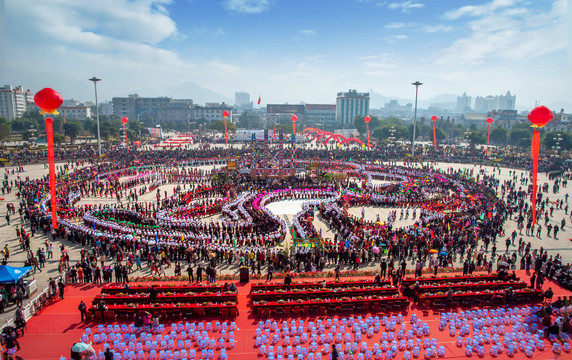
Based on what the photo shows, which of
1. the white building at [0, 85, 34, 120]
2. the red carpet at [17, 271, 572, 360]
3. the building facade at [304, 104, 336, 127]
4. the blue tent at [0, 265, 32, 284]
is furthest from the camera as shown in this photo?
the building facade at [304, 104, 336, 127]

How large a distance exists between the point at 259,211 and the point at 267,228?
3.75 meters

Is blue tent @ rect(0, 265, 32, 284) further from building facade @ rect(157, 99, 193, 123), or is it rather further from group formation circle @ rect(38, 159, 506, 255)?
building facade @ rect(157, 99, 193, 123)

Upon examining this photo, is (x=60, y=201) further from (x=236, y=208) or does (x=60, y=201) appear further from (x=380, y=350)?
(x=380, y=350)

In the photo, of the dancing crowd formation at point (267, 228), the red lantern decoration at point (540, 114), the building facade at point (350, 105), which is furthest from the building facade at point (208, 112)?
the red lantern decoration at point (540, 114)

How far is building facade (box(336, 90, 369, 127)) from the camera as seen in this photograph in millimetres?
150625

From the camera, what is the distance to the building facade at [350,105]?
15062 cm

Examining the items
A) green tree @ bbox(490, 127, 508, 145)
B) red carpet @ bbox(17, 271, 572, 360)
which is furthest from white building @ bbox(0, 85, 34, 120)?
green tree @ bbox(490, 127, 508, 145)

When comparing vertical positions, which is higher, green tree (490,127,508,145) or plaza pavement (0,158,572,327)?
green tree (490,127,508,145)

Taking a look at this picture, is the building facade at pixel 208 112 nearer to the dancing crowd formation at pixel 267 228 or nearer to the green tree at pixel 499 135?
the green tree at pixel 499 135

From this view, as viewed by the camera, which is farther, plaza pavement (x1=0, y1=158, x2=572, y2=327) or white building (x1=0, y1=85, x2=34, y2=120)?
white building (x1=0, y1=85, x2=34, y2=120)

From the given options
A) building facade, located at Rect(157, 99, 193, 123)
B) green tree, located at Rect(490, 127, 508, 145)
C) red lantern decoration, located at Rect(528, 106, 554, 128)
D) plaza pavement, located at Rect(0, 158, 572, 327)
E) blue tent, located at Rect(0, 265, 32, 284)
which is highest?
building facade, located at Rect(157, 99, 193, 123)

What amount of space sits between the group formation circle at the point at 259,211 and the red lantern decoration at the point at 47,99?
291 inches

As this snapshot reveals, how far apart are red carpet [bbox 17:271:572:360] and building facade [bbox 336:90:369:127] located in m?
140

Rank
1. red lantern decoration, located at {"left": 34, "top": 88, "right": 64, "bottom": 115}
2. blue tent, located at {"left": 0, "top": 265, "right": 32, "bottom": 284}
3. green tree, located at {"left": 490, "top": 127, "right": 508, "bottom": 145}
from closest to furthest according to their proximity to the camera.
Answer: blue tent, located at {"left": 0, "top": 265, "right": 32, "bottom": 284} < red lantern decoration, located at {"left": 34, "top": 88, "right": 64, "bottom": 115} < green tree, located at {"left": 490, "top": 127, "right": 508, "bottom": 145}
